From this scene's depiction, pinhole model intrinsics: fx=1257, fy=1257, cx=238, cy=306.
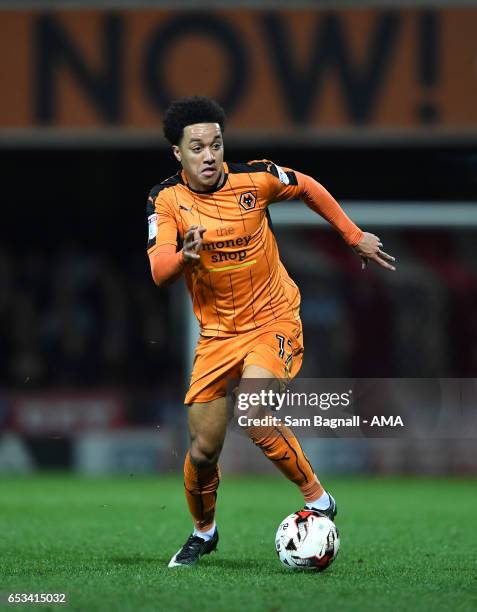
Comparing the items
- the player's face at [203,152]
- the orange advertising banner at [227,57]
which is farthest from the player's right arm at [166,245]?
the orange advertising banner at [227,57]

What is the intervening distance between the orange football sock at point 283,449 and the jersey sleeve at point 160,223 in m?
0.85

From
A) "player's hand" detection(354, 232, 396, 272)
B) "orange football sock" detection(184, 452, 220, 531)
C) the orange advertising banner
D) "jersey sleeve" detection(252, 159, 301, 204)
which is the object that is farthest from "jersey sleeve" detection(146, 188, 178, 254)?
the orange advertising banner

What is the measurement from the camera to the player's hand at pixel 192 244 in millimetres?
4762

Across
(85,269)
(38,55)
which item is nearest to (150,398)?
(85,269)

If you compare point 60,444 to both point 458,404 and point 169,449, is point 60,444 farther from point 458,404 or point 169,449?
point 458,404

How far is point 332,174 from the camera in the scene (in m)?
13.9

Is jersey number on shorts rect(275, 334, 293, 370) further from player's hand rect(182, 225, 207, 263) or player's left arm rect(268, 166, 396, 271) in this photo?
player's hand rect(182, 225, 207, 263)

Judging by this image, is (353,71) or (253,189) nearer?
(253,189)

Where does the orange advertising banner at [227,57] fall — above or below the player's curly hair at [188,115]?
above

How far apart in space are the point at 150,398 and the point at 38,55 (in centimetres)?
372

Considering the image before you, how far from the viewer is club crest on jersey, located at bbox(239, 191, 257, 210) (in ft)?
17.7

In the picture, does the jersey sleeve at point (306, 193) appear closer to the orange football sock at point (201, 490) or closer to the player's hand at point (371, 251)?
the player's hand at point (371, 251)

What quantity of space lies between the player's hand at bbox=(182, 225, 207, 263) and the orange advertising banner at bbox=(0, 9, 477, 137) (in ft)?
19.9

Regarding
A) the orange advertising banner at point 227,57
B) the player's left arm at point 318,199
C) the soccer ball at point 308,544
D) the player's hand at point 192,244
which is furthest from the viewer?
the orange advertising banner at point 227,57
